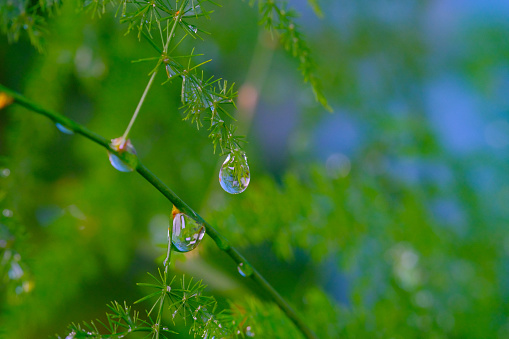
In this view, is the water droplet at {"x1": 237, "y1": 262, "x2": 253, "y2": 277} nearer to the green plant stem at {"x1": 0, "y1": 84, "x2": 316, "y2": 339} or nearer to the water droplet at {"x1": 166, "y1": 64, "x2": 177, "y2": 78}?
the green plant stem at {"x1": 0, "y1": 84, "x2": 316, "y2": 339}

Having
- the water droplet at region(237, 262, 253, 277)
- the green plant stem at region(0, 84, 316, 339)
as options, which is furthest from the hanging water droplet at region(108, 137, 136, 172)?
the water droplet at region(237, 262, 253, 277)

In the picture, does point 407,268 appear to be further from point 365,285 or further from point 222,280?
point 222,280

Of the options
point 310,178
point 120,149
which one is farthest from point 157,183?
point 310,178

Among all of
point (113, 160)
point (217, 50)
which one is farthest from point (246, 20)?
point (113, 160)

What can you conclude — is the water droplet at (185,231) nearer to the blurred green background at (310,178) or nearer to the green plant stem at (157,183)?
the green plant stem at (157,183)

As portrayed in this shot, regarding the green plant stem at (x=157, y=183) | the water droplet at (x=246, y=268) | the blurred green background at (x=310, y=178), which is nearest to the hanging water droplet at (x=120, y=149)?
the green plant stem at (x=157, y=183)
